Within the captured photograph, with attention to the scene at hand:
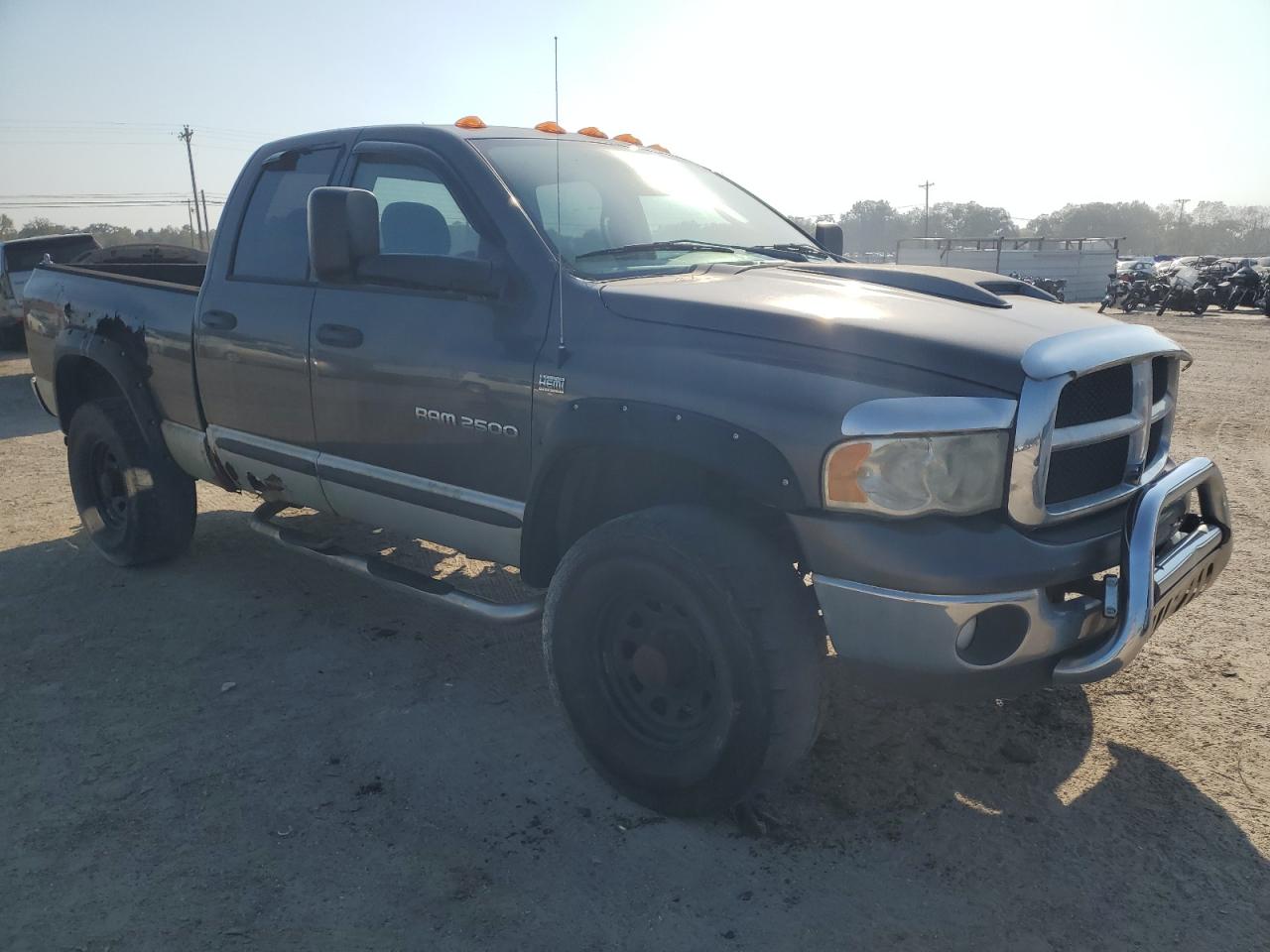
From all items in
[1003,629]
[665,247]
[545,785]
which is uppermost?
[665,247]

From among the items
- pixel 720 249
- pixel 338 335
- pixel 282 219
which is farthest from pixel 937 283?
pixel 282 219

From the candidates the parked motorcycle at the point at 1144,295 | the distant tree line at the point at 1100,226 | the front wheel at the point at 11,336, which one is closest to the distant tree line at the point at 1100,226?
the distant tree line at the point at 1100,226

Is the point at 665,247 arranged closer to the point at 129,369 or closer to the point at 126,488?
the point at 129,369

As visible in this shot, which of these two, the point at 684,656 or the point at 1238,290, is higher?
the point at 684,656

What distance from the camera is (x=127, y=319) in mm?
4723

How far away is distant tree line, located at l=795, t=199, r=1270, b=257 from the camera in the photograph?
96938 millimetres

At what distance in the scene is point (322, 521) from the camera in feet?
19.4

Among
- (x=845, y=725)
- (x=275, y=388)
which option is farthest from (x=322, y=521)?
(x=845, y=725)

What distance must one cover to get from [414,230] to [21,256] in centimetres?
1366

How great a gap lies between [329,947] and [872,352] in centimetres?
199

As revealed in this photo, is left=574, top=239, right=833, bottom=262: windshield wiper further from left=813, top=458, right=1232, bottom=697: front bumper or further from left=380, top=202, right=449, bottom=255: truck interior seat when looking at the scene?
left=813, top=458, right=1232, bottom=697: front bumper

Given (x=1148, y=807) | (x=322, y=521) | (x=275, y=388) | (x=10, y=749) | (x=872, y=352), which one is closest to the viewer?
(x=872, y=352)

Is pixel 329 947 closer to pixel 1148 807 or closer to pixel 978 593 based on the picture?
pixel 978 593

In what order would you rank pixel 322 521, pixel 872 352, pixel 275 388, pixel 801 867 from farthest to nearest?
pixel 322 521
pixel 275 388
pixel 801 867
pixel 872 352
